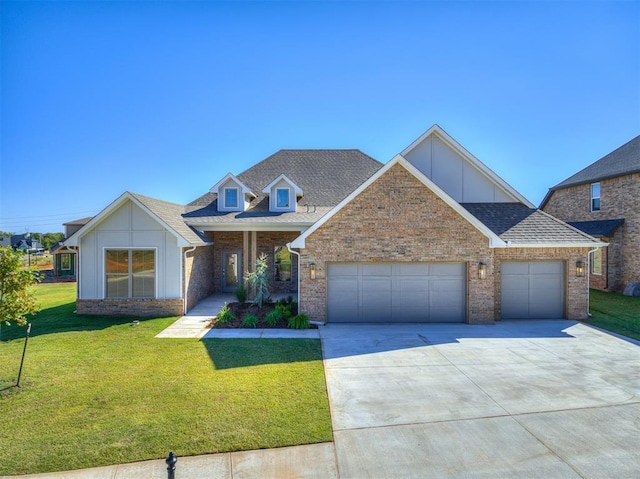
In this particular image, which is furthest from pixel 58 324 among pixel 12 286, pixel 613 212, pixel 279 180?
pixel 613 212

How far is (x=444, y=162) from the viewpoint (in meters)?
13.7

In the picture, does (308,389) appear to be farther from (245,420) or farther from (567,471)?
(567,471)

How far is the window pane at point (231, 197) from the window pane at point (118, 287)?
5932 mm

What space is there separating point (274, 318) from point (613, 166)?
2125 cm

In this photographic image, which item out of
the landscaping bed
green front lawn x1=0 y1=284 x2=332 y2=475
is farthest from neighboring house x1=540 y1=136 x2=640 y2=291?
green front lawn x1=0 y1=284 x2=332 y2=475

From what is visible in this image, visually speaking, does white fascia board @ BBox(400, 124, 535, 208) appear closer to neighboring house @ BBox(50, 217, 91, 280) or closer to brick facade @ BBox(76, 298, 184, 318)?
brick facade @ BBox(76, 298, 184, 318)

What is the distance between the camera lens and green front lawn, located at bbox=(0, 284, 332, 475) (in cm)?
480

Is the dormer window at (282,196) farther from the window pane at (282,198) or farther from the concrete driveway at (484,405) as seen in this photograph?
the concrete driveway at (484,405)

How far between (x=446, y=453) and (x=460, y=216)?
330 inches

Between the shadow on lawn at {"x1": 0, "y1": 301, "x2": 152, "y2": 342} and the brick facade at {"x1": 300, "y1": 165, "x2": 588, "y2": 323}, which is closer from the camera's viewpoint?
the shadow on lawn at {"x1": 0, "y1": 301, "x2": 152, "y2": 342}

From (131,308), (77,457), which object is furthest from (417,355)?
(131,308)

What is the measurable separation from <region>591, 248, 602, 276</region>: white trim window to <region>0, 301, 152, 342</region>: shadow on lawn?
76.8 feet

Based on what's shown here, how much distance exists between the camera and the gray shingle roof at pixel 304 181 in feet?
53.0

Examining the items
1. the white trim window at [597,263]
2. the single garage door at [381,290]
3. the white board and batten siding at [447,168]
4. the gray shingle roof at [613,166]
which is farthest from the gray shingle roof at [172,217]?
the gray shingle roof at [613,166]
